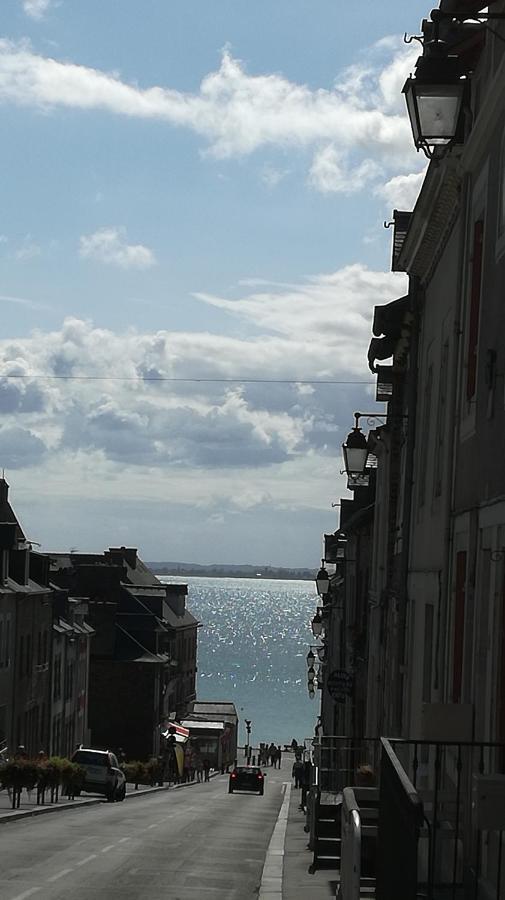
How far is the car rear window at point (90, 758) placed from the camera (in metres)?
43.6

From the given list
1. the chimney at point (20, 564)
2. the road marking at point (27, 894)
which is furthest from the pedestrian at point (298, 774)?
the road marking at point (27, 894)

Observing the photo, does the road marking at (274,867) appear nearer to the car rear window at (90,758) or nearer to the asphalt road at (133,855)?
the asphalt road at (133,855)

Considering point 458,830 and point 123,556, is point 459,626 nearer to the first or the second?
point 458,830

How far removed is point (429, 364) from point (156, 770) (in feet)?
152

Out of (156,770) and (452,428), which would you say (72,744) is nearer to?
(156,770)

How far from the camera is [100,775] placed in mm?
44656

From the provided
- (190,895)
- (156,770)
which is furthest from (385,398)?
(156,770)

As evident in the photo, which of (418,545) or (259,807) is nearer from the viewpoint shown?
(418,545)

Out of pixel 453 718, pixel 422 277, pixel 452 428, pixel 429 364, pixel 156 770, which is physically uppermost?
pixel 422 277

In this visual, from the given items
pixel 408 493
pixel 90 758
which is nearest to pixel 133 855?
pixel 408 493

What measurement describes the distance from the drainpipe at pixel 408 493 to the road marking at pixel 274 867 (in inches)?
103

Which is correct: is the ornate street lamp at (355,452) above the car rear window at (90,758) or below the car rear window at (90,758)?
above

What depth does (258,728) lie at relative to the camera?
164625 millimetres

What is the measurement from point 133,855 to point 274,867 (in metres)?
2.63
